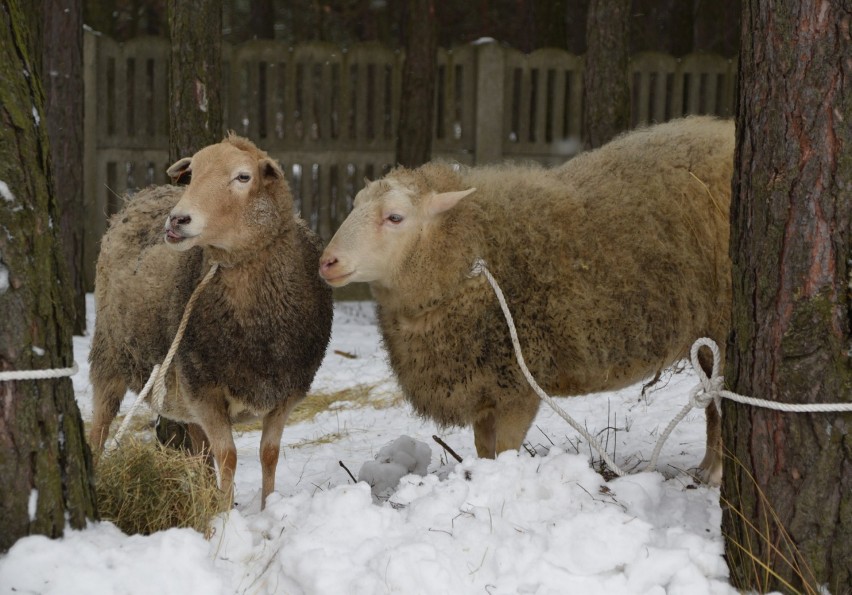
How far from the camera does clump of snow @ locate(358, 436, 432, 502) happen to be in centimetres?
451

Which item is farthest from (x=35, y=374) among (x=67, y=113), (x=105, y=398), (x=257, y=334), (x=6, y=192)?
→ (x=67, y=113)

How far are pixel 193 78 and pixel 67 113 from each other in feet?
11.4

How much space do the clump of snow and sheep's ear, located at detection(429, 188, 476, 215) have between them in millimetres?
1207

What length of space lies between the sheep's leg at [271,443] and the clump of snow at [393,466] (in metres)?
0.42

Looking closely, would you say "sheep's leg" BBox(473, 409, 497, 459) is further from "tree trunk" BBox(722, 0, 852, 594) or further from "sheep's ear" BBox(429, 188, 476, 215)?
"tree trunk" BBox(722, 0, 852, 594)

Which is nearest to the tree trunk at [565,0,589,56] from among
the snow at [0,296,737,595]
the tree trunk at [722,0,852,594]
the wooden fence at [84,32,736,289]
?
the wooden fence at [84,32,736,289]

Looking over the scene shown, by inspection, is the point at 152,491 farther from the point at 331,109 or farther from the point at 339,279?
the point at 331,109

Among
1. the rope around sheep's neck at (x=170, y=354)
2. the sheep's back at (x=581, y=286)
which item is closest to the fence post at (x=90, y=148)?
the rope around sheep's neck at (x=170, y=354)

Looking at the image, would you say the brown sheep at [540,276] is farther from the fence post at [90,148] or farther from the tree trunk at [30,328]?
the fence post at [90,148]

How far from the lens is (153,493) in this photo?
340 cm

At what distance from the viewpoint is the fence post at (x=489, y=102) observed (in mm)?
11250

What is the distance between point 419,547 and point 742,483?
1.06m

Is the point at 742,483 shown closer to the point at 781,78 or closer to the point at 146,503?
the point at 781,78

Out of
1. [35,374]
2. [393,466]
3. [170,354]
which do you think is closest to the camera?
[35,374]
